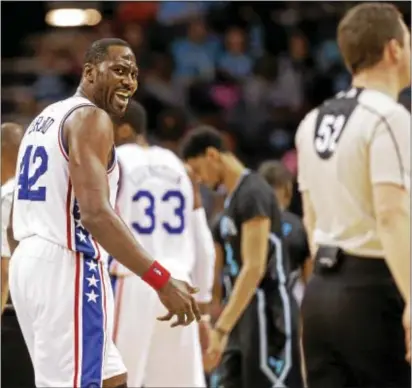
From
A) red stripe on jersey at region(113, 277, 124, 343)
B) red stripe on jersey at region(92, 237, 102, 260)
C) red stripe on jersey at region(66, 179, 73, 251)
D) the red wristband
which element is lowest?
red stripe on jersey at region(113, 277, 124, 343)

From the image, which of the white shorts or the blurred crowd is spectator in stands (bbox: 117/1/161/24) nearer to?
the blurred crowd

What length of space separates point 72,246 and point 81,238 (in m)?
0.05

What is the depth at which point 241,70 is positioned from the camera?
16078mm

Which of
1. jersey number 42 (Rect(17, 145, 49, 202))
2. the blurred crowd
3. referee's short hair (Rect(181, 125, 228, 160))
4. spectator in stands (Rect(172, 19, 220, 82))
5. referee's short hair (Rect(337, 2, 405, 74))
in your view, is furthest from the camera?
spectator in stands (Rect(172, 19, 220, 82))

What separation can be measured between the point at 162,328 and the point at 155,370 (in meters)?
0.25

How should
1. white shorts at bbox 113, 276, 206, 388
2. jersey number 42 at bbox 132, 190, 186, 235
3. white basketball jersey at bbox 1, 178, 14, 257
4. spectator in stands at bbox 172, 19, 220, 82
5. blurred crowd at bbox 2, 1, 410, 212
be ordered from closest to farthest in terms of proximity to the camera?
white basketball jersey at bbox 1, 178, 14, 257 < white shorts at bbox 113, 276, 206, 388 < jersey number 42 at bbox 132, 190, 186, 235 < blurred crowd at bbox 2, 1, 410, 212 < spectator in stands at bbox 172, 19, 220, 82

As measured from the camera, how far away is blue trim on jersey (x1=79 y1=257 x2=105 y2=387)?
4.59 m

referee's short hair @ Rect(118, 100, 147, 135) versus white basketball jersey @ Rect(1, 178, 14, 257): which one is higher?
referee's short hair @ Rect(118, 100, 147, 135)

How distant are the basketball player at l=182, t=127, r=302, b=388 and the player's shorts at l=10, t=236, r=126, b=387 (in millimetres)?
3259

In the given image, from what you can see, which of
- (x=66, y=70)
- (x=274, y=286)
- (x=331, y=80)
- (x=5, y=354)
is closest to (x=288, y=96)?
(x=331, y=80)

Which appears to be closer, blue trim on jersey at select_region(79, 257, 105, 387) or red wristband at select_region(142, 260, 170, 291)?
red wristband at select_region(142, 260, 170, 291)

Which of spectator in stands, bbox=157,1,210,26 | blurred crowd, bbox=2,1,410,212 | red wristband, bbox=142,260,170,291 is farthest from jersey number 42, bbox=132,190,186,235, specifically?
spectator in stands, bbox=157,1,210,26

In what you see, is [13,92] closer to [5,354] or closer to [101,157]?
[5,354]

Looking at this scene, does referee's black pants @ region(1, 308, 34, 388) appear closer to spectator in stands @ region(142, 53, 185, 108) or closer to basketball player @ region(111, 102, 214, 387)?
basketball player @ region(111, 102, 214, 387)
